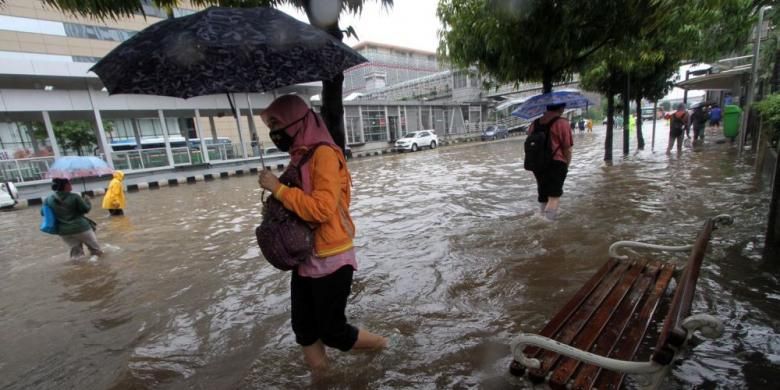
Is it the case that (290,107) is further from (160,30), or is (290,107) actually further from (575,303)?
(575,303)

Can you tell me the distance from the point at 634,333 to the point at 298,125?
2.24m

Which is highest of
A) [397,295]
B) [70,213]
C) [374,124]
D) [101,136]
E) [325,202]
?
[101,136]

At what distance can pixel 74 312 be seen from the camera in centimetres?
402

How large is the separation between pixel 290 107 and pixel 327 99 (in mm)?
1377

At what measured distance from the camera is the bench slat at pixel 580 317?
70.9 inches

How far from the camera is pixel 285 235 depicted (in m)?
1.87

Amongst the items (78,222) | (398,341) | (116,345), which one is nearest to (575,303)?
(398,341)

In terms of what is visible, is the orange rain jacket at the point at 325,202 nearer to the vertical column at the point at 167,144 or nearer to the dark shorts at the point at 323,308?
the dark shorts at the point at 323,308

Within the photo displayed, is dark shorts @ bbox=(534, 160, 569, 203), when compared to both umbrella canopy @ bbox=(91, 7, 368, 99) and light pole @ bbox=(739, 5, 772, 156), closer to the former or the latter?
umbrella canopy @ bbox=(91, 7, 368, 99)

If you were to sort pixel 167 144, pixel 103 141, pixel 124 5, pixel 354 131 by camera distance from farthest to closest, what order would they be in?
pixel 354 131
pixel 167 144
pixel 103 141
pixel 124 5

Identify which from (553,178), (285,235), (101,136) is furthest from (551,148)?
(101,136)

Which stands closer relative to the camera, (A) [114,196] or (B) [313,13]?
(B) [313,13]

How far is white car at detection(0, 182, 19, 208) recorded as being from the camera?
12336mm

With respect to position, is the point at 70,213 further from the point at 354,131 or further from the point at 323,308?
the point at 354,131
